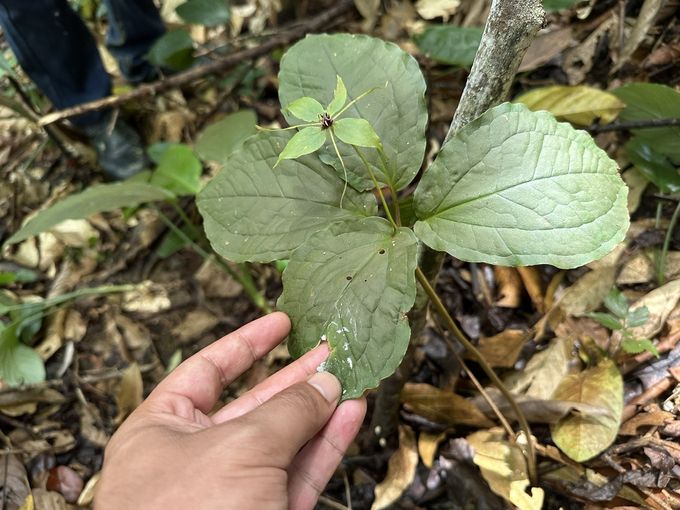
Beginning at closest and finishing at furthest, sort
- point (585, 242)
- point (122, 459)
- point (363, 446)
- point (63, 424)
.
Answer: point (585, 242) → point (122, 459) → point (363, 446) → point (63, 424)

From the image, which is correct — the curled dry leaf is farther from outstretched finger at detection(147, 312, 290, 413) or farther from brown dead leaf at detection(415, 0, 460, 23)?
brown dead leaf at detection(415, 0, 460, 23)

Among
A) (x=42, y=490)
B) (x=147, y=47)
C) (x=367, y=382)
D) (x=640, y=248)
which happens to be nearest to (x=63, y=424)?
(x=42, y=490)

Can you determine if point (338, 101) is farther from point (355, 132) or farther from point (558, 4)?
point (558, 4)

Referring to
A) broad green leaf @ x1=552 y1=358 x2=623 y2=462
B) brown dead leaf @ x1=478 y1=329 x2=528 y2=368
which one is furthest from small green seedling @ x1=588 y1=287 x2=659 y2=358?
brown dead leaf @ x1=478 y1=329 x2=528 y2=368

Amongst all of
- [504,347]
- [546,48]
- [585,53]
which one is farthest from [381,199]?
[585,53]

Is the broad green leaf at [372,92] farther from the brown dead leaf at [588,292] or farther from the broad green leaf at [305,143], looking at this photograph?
the brown dead leaf at [588,292]

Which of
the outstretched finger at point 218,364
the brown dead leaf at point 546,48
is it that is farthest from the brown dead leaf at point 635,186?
the outstretched finger at point 218,364

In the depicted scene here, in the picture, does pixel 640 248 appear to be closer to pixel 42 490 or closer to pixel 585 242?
pixel 585 242
